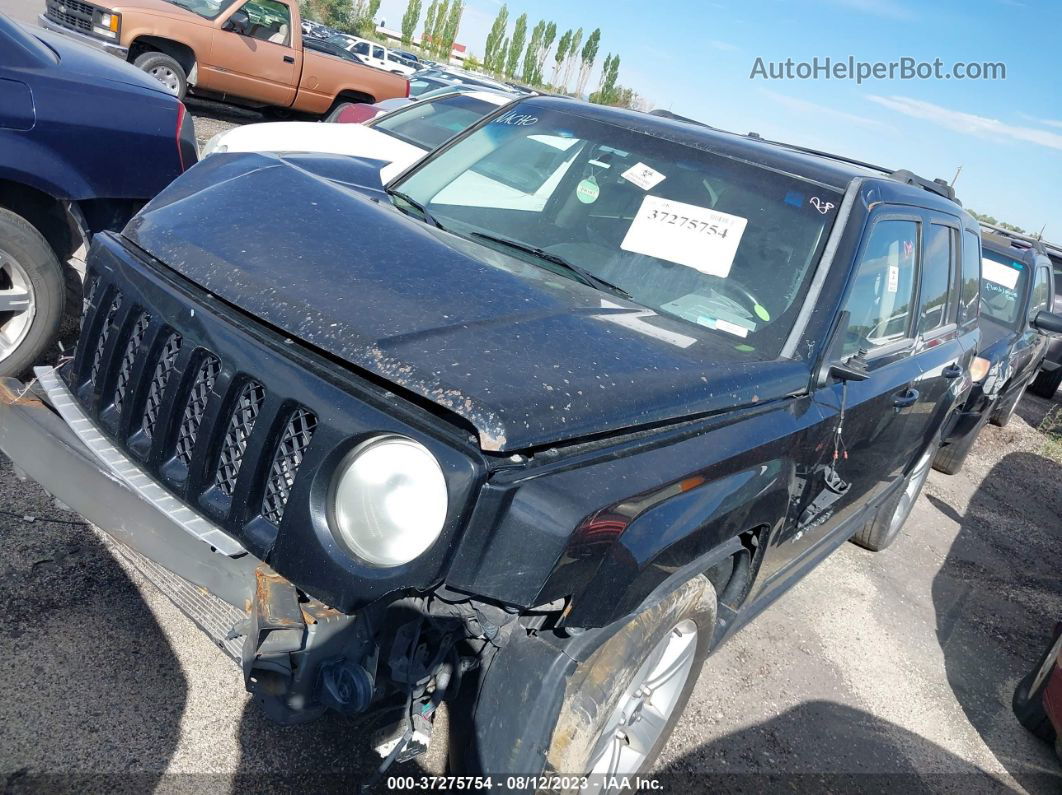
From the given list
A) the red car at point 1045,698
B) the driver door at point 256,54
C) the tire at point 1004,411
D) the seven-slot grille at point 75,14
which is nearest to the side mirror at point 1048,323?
the red car at point 1045,698

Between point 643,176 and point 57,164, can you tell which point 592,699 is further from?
point 57,164

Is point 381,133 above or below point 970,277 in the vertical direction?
below

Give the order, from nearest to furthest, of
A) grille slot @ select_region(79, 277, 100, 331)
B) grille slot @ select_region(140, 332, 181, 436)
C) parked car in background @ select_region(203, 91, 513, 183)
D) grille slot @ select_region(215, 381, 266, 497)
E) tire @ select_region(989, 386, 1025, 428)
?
grille slot @ select_region(215, 381, 266, 497) < grille slot @ select_region(140, 332, 181, 436) < grille slot @ select_region(79, 277, 100, 331) < parked car in background @ select_region(203, 91, 513, 183) < tire @ select_region(989, 386, 1025, 428)

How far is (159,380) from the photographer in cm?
240

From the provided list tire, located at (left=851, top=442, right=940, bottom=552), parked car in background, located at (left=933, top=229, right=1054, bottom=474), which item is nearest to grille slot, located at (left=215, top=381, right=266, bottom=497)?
tire, located at (left=851, top=442, right=940, bottom=552)

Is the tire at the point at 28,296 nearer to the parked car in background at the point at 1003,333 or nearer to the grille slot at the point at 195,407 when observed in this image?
the grille slot at the point at 195,407

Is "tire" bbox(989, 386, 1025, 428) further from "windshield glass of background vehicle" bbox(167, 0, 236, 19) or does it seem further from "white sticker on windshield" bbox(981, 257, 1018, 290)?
"windshield glass of background vehicle" bbox(167, 0, 236, 19)

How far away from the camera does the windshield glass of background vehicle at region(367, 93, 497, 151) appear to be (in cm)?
779

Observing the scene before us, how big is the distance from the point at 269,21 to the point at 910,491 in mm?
11142

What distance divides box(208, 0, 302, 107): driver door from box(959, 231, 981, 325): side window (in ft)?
34.0

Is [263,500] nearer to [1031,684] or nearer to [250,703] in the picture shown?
[250,703]

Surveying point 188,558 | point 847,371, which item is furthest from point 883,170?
point 188,558

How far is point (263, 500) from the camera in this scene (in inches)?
83.7

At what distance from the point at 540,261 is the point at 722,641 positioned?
55.8 inches
